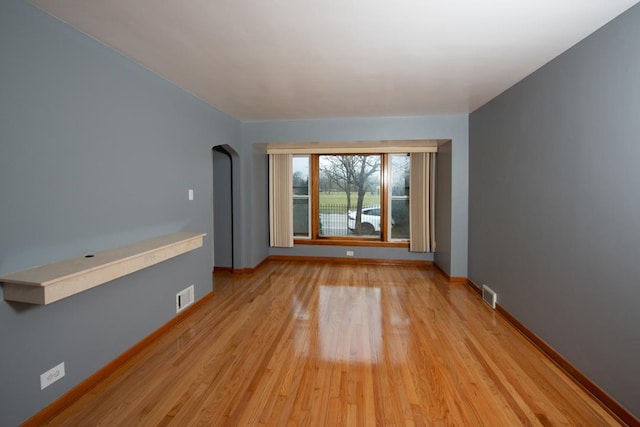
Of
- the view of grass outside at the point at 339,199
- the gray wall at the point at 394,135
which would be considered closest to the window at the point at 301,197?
the view of grass outside at the point at 339,199

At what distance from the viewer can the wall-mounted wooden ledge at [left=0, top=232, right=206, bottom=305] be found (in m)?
1.52

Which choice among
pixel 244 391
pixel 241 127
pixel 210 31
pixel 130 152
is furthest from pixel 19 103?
pixel 241 127

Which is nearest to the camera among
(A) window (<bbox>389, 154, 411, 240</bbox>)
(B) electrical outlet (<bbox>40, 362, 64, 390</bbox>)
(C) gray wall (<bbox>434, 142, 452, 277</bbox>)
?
(B) electrical outlet (<bbox>40, 362, 64, 390</bbox>)

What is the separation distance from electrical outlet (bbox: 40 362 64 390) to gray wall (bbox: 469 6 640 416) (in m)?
3.45

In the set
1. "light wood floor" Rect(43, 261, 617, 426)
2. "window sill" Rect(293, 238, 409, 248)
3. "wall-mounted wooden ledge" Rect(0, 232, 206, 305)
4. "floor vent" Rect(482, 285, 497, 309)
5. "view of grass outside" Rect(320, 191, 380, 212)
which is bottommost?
"light wood floor" Rect(43, 261, 617, 426)

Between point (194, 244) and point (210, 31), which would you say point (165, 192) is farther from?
point (210, 31)

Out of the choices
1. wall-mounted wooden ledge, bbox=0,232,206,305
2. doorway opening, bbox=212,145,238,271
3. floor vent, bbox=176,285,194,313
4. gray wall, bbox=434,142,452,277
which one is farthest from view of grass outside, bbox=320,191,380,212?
wall-mounted wooden ledge, bbox=0,232,206,305

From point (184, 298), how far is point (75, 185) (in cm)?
168

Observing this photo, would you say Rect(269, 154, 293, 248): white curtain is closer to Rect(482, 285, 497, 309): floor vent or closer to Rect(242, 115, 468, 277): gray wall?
Rect(242, 115, 468, 277): gray wall

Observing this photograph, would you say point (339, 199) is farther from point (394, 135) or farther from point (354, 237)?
point (394, 135)

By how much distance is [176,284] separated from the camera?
122 inches

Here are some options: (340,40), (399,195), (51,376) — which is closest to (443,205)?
(399,195)

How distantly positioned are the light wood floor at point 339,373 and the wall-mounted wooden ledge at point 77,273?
2.67ft

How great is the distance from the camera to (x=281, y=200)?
5688mm
